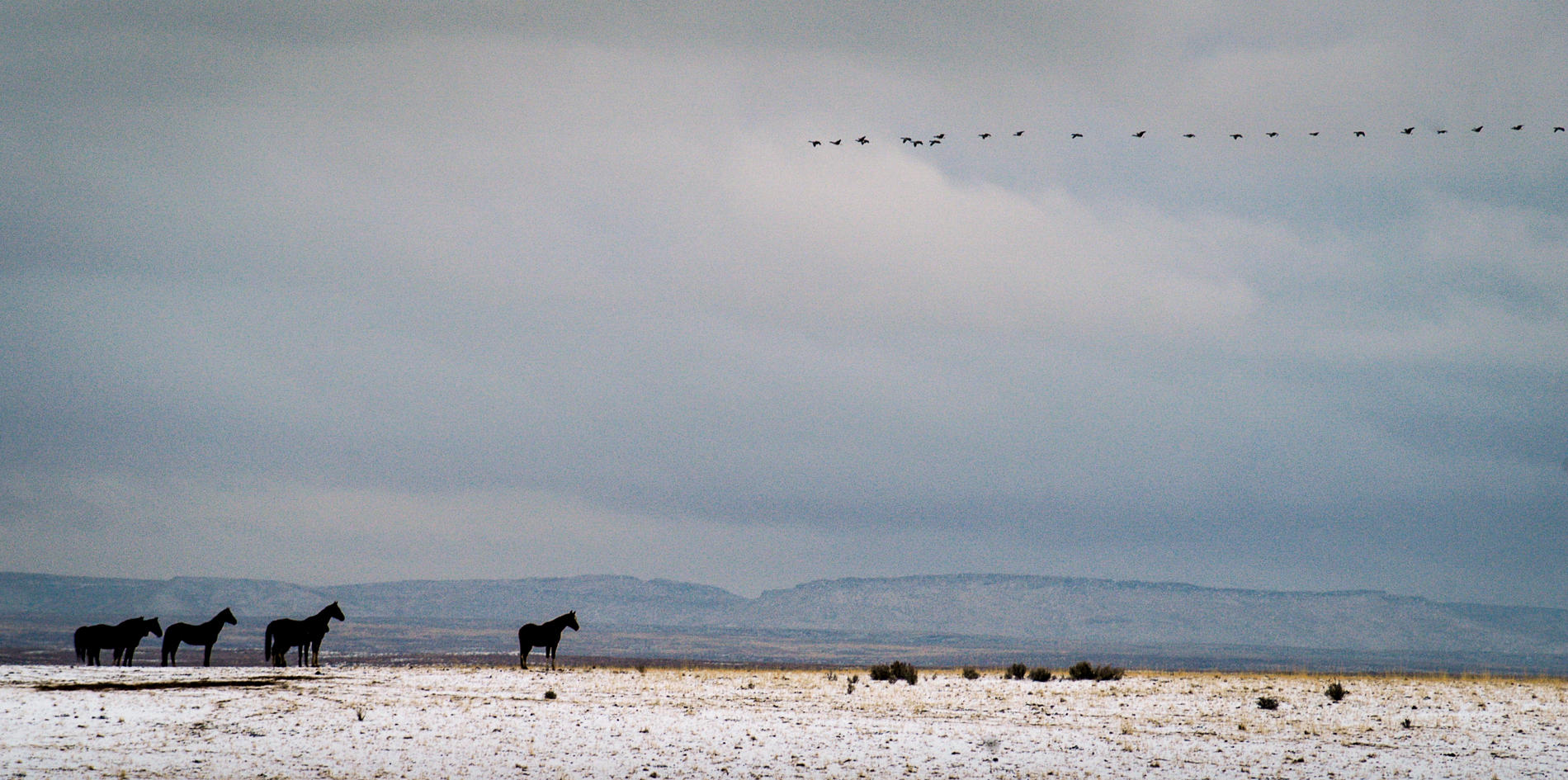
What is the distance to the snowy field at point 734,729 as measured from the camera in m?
23.6

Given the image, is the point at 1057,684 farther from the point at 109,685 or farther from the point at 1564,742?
the point at 109,685

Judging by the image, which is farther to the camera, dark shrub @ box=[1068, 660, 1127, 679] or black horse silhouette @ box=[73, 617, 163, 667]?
dark shrub @ box=[1068, 660, 1127, 679]

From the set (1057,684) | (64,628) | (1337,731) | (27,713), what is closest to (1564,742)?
(1337,731)

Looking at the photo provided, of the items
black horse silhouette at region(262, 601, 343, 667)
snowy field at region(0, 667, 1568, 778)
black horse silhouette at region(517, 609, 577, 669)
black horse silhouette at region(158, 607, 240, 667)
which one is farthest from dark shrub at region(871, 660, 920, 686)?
black horse silhouette at region(158, 607, 240, 667)

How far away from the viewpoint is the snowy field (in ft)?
77.5

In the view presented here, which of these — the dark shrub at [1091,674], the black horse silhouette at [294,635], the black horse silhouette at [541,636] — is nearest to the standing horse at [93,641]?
the black horse silhouette at [294,635]

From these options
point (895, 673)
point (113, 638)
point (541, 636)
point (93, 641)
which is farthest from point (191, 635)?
point (895, 673)

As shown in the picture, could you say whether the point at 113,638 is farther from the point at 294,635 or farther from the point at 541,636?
the point at 541,636

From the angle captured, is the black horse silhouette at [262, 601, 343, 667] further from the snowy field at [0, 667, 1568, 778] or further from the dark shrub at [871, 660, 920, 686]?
the dark shrub at [871, 660, 920, 686]

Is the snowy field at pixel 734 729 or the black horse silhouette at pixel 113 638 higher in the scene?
the black horse silhouette at pixel 113 638

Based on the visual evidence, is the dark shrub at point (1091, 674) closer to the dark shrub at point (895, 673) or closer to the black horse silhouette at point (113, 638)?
the dark shrub at point (895, 673)

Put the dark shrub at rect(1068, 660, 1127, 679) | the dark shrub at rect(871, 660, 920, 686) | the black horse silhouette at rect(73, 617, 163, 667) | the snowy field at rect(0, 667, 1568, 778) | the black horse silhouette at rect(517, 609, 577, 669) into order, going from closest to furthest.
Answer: the snowy field at rect(0, 667, 1568, 778) < the black horse silhouette at rect(73, 617, 163, 667) < the dark shrub at rect(871, 660, 920, 686) < the dark shrub at rect(1068, 660, 1127, 679) < the black horse silhouette at rect(517, 609, 577, 669)

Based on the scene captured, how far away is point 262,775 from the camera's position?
72.4 feet

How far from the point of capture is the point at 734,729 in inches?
1099
